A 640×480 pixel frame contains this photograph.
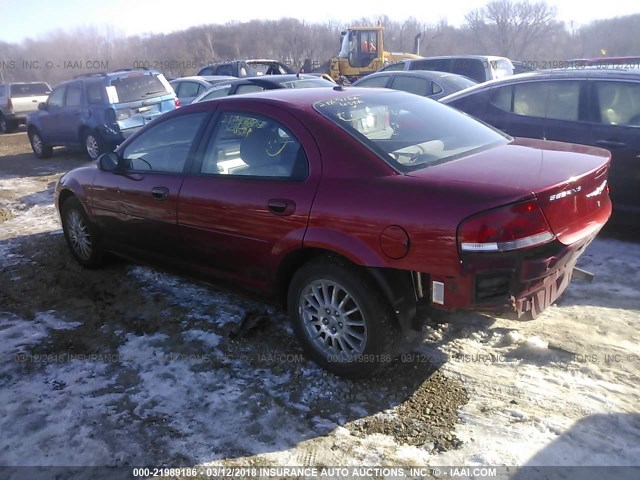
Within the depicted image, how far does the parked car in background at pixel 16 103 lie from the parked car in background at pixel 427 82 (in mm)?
15611

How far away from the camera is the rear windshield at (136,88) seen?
10.6 m

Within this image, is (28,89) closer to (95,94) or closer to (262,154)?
(95,94)

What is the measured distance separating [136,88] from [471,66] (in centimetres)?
757

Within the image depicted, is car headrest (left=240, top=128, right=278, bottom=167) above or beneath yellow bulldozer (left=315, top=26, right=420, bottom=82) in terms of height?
beneath

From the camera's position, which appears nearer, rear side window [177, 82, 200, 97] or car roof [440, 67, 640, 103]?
car roof [440, 67, 640, 103]

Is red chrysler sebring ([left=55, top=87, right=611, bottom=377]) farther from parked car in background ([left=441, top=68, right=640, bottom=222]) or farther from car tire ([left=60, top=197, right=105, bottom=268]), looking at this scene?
parked car in background ([left=441, top=68, right=640, bottom=222])

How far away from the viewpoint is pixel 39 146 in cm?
1304

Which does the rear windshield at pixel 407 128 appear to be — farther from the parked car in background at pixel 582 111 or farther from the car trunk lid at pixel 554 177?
the parked car in background at pixel 582 111

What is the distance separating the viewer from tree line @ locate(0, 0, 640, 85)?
40969 millimetres

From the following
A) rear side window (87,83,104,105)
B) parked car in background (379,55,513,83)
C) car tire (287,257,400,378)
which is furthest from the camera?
parked car in background (379,55,513,83)

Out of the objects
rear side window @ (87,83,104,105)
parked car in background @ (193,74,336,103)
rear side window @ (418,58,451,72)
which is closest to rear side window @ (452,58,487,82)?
rear side window @ (418,58,451,72)

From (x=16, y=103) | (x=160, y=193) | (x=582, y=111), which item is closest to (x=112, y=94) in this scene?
(x=160, y=193)

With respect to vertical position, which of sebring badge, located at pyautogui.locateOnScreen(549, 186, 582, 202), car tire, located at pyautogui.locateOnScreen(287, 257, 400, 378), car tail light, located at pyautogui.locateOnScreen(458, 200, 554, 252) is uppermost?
sebring badge, located at pyautogui.locateOnScreen(549, 186, 582, 202)

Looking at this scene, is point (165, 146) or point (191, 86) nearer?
point (165, 146)
